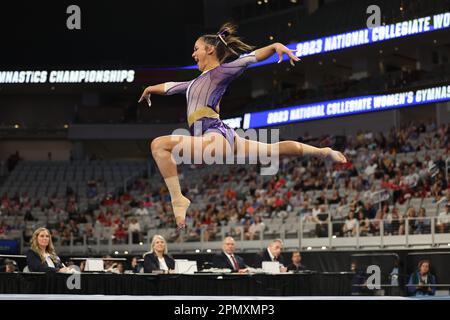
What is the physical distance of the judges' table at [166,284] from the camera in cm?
1198

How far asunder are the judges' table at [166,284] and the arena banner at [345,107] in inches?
664

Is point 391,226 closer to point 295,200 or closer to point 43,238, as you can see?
point 295,200

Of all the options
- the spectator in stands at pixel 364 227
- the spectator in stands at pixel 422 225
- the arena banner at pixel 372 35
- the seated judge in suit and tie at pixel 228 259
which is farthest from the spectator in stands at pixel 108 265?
the arena banner at pixel 372 35

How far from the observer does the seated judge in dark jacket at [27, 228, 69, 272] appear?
11297mm

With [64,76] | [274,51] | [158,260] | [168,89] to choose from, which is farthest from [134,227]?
[274,51]

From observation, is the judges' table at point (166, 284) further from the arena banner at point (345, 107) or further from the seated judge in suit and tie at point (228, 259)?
the arena banner at point (345, 107)

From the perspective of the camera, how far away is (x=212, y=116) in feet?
26.3

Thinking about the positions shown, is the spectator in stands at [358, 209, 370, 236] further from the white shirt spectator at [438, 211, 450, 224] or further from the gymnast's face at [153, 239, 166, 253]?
the gymnast's face at [153, 239, 166, 253]

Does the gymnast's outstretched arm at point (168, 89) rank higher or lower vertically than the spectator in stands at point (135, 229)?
higher

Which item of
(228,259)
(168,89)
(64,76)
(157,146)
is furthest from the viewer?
(64,76)

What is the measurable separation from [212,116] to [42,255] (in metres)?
4.65

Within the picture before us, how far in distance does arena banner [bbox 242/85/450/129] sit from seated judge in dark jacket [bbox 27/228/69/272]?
1971cm
